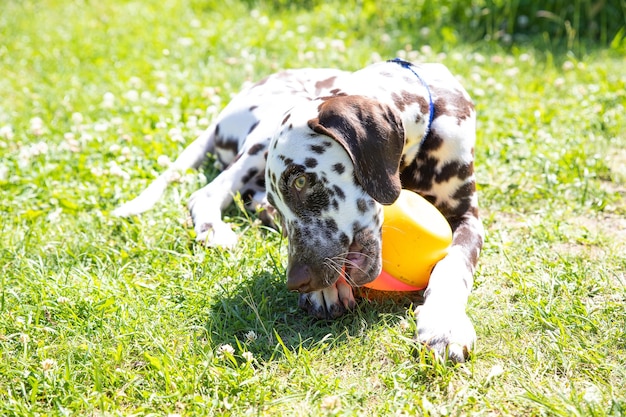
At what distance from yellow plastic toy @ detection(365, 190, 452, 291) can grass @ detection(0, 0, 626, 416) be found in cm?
17

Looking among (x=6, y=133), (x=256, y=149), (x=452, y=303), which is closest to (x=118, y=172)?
(x=256, y=149)

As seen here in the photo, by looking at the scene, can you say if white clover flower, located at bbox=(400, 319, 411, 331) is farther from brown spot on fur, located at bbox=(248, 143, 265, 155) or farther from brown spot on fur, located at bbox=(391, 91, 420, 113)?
brown spot on fur, located at bbox=(248, 143, 265, 155)

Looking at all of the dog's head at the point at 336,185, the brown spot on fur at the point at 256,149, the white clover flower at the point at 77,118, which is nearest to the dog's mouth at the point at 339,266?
the dog's head at the point at 336,185

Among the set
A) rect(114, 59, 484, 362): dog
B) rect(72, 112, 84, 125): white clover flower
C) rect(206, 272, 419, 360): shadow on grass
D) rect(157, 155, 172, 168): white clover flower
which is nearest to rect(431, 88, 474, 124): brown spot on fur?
rect(114, 59, 484, 362): dog

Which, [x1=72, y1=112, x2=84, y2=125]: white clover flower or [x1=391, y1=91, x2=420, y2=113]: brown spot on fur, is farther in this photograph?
[x1=72, y1=112, x2=84, y2=125]: white clover flower

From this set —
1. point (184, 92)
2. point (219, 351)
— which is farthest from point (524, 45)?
point (219, 351)

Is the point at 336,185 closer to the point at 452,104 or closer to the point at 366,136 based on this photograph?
the point at 366,136

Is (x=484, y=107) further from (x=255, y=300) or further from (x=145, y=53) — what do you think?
(x=145, y=53)

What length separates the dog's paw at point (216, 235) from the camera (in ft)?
14.3

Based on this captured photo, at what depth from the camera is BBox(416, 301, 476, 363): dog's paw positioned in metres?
3.21

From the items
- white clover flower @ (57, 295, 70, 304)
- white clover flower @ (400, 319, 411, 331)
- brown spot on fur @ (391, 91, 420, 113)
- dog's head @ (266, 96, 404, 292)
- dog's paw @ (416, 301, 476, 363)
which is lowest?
white clover flower @ (57, 295, 70, 304)

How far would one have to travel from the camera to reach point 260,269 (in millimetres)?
4117

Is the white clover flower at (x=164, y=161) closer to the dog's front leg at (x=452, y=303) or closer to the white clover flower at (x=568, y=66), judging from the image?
the dog's front leg at (x=452, y=303)

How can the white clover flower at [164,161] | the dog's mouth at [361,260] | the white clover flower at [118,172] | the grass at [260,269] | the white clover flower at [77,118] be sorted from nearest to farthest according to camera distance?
the grass at [260,269], the dog's mouth at [361,260], the white clover flower at [118,172], the white clover flower at [164,161], the white clover flower at [77,118]
